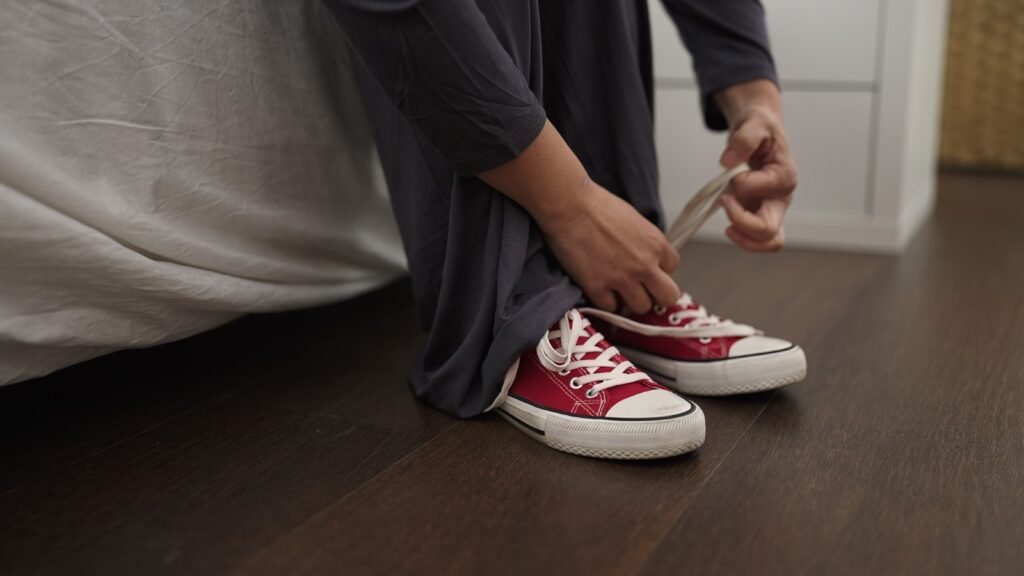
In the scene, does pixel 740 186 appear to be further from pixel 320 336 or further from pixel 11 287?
pixel 11 287

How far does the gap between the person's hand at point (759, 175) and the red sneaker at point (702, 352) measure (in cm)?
8

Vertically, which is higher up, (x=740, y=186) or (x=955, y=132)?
(x=740, y=186)

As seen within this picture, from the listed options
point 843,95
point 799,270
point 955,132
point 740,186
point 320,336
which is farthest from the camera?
point 955,132

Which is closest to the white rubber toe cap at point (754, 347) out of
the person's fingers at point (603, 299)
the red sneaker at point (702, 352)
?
the red sneaker at point (702, 352)

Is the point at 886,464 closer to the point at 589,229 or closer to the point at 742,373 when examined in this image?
the point at 742,373

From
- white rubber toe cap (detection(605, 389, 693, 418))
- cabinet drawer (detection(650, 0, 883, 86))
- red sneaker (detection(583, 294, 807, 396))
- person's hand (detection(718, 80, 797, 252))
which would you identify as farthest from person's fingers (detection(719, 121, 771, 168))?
cabinet drawer (detection(650, 0, 883, 86))

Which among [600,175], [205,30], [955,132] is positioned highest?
[205,30]

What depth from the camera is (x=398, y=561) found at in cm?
48

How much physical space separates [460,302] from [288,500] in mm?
203

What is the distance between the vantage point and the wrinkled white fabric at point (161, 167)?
0.55 meters

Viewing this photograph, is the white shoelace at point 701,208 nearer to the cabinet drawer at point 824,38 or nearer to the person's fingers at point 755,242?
the person's fingers at point 755,242

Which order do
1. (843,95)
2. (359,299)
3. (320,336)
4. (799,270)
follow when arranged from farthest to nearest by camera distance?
(843,95) < (799,270) < (359,299) < (320,336)

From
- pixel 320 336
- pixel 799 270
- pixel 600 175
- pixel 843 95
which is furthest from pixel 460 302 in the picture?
pixel 843 95

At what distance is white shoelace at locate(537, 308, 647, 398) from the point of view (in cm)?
62
